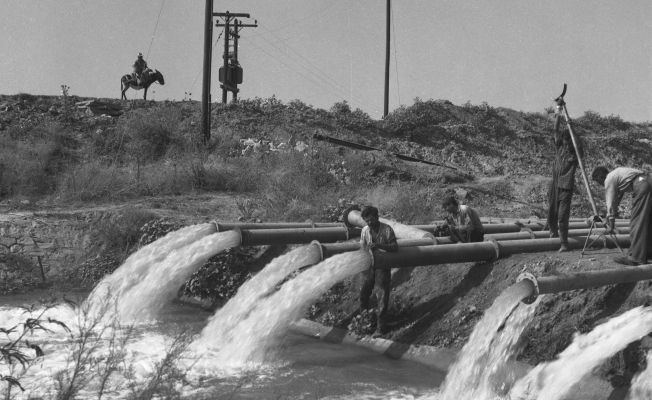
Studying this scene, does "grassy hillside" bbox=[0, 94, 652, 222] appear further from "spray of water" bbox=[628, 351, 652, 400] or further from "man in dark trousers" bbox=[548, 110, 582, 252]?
"spray of water" bbox=[628, 351, 652, 400]

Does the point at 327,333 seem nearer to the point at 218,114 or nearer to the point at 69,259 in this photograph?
the point at 69,259

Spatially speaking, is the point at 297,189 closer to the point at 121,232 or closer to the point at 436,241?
the point at 121,232

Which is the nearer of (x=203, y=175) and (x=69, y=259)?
(x=69, y=259)

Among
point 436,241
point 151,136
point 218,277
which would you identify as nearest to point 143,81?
point 151,136

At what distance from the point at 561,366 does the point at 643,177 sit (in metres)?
2.34

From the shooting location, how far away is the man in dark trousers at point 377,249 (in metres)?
8.34

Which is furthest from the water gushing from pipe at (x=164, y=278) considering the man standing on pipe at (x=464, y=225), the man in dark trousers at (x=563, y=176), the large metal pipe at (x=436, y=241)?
the man in dark trousers at (x=563, y=176)

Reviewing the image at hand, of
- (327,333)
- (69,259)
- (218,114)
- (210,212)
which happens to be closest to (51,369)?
(327,333)

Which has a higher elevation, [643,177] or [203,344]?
[643,177]

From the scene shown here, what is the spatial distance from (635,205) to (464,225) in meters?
2.40

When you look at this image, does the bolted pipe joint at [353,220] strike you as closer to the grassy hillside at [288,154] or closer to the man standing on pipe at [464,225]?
the man standing on pipe at [464,225]

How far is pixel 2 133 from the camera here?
20500 millimetres

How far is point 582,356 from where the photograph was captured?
6473 millimetres

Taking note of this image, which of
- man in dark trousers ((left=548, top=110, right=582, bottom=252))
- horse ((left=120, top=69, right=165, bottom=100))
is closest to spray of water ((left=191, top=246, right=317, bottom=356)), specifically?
man in dark trousers ((left=548, top=110, right=582, bottom=252))
